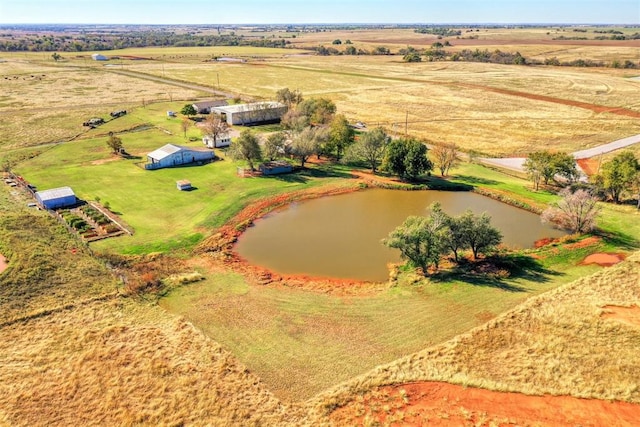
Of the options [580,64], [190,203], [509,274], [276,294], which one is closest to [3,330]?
[276,294]

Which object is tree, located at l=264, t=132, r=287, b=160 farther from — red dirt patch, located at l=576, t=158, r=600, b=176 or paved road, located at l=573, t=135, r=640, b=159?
paved road, located at l=573, t=135, r=640, b=159

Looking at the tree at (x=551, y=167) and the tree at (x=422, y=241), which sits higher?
the tree at (x=551, y=167)

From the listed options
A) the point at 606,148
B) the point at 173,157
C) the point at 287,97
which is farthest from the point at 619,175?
the point at 287,97

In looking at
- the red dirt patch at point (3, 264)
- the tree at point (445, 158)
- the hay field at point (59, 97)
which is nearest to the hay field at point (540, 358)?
the red dirt patch at point (3, 264)

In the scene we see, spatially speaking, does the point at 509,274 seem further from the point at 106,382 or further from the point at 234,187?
the point at 234,187

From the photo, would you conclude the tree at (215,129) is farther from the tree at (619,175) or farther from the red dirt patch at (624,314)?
the red dirt patch at (624,314)

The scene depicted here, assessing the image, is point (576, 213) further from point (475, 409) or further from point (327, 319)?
point (327, 319)
